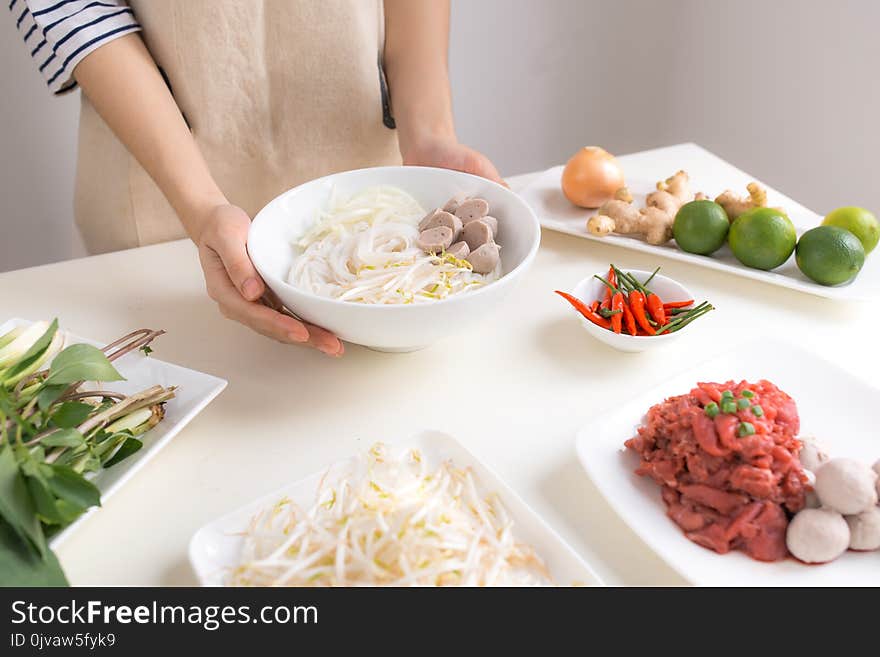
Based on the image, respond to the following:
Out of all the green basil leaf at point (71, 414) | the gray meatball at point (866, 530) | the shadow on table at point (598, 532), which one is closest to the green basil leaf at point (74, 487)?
the green basil leaf at point (71, 414)

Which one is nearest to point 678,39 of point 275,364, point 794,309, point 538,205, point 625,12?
point 625,12

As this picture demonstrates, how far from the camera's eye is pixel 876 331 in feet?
4.66

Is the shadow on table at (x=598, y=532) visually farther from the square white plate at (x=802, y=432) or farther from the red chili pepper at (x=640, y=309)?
the red chili pepper at (x=640, y=309)

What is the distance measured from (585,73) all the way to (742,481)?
298 centimetres

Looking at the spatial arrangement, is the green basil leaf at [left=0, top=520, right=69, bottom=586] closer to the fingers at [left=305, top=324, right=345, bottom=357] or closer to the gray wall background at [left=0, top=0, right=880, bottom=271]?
the fingers at [left=305, top=324, right=345, bottom=357]

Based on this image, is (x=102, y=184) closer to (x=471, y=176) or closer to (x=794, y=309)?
(x=471, y=176)

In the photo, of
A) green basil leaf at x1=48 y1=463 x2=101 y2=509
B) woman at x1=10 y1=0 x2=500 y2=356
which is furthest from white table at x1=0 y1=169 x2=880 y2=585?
woman at x1=10 y1=0 x2=500 y2=356

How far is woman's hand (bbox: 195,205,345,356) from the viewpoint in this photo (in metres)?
1.21

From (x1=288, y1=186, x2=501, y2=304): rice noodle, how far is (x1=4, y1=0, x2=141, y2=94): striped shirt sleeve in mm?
609

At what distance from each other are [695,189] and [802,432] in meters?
0.93

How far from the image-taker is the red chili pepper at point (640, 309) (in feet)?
4.43

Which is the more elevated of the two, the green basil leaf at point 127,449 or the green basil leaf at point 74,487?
the green basil leaf at point 74,487

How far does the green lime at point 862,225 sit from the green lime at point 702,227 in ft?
0.74

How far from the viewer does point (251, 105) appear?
1778mm
